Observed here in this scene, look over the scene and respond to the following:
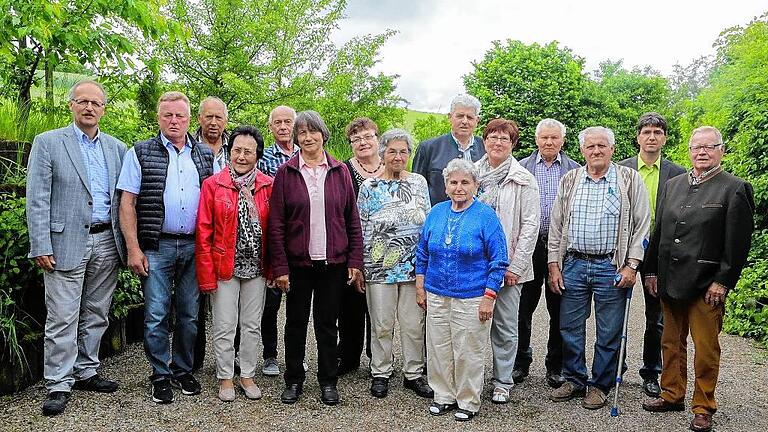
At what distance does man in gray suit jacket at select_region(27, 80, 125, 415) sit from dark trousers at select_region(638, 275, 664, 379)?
400 centimetres

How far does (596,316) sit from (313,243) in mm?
2117

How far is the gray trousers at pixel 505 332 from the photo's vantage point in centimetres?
471

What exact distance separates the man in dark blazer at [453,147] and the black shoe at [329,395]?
67.7 inches

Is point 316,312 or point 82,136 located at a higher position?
point 82,136

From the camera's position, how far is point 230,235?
448cm

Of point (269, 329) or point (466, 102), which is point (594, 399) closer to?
point (466, 102)

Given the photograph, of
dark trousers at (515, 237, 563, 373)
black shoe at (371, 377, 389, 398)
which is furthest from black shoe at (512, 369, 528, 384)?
black shoe at (371, 377, 389, 398)

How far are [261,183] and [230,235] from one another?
44 centimetres

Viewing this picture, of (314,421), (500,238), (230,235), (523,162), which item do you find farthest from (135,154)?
(523,162)

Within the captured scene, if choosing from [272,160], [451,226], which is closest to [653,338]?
[451,226]

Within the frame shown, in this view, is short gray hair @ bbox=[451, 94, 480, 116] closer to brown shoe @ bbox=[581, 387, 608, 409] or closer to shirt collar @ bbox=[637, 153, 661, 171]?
shirt collar @ bbox=[637, 153, 661, 171]

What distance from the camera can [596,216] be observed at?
457cm

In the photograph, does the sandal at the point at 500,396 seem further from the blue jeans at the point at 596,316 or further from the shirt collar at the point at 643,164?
the shirt collar at the point at 643,164

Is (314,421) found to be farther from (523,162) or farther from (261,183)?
(523,162)
